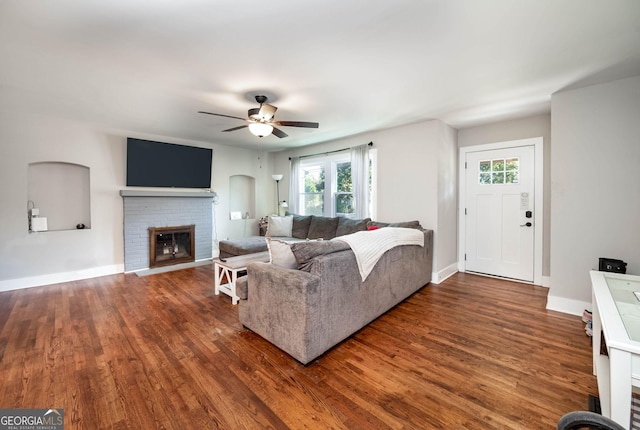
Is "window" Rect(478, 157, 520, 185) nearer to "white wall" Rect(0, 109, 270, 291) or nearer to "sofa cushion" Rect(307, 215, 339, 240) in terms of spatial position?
"sofa cushion" Rect(307, 215, 339, 240)

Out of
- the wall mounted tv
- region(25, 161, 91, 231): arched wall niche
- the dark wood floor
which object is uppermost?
the wall mounted tv

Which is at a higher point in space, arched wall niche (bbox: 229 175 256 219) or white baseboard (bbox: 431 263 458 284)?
arched wall niche (bbox: 229 175 256 219)

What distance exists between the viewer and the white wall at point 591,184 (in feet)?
8.80

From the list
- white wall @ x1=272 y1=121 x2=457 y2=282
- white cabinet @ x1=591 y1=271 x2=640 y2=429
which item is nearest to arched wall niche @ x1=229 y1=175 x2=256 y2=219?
white wall @ x1=272 y1=121 x2=457 y2=282

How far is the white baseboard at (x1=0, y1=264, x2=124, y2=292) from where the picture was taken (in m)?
3.80

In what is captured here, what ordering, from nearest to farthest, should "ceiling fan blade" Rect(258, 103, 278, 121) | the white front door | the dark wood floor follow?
the dark wood floor, "ceiling fan blade" Rect(258, 103, 278, 121), the white front door

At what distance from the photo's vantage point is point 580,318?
9.41 feet

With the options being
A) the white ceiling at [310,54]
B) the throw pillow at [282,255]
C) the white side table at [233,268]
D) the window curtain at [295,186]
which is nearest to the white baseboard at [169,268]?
the white side table at [233,268]

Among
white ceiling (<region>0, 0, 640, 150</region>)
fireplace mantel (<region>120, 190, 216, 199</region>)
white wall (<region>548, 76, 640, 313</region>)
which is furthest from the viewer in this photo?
fireplace mantel (<region>120, 190, 216, 199</region>)

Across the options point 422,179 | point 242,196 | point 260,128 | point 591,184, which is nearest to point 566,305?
point 591,184

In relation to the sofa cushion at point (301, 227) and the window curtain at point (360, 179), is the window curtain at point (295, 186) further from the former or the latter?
the window curtain at point (360, 179)

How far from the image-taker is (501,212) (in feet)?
13.9

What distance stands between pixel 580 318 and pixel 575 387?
148 centimetres

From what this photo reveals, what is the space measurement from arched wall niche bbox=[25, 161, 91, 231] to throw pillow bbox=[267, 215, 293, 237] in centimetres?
309
